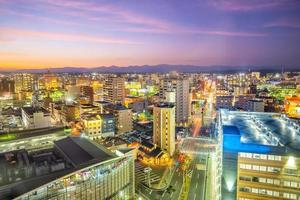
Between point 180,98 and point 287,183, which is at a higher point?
point 180,98

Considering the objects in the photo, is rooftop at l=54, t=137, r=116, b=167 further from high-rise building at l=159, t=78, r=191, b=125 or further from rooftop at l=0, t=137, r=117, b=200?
high-rise building at l=159, t=78, r=191, b=125

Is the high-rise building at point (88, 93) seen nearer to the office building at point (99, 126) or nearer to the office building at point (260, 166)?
the office building at point (99, 126)

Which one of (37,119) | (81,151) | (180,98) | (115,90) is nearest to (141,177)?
(81,151)

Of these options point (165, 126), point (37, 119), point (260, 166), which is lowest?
point (37, 119)

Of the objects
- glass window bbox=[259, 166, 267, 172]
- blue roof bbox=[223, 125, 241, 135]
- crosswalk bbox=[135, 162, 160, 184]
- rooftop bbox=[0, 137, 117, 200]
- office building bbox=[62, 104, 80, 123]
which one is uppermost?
blue roof bbox=[223, 125, 241, 135]

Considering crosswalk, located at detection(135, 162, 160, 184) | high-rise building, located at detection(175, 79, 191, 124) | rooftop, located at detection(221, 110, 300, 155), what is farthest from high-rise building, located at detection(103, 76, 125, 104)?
rooftop, located at detection(221, 110, 300, 155)

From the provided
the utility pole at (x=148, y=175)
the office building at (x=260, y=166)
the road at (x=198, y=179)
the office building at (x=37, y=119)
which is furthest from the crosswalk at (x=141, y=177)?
the office building at (x=37, y=119)

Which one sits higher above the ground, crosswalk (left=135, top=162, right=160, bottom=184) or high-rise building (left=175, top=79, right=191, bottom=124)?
high-rise building (left=175, top=79, right=191, bottom=124)

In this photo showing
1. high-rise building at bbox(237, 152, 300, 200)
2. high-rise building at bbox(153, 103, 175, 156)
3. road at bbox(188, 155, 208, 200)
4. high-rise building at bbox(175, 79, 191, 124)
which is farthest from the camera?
high-rise building at bbox(175, 79, 191, 124)

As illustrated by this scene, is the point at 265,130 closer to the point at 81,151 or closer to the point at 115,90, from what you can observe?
the point at 81,151
